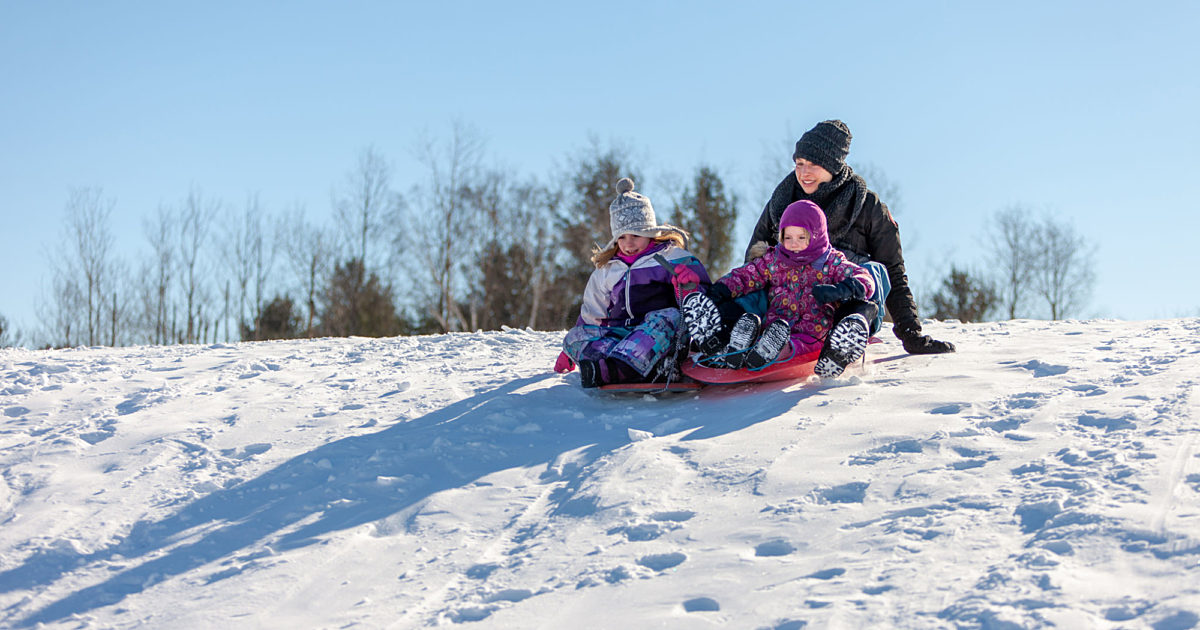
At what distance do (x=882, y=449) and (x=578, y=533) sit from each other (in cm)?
121

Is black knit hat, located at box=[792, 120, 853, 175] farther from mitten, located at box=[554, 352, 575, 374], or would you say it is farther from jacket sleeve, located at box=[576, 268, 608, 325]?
mitten, located at box=[554, 352, 575, 374]

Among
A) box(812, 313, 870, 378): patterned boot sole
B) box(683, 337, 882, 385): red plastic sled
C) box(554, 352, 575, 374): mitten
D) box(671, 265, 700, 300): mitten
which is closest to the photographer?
box(812, 313, 870, 378): patterned boot sole

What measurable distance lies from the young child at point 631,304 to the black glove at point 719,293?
46 millimetres

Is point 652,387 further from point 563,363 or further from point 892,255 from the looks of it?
point 892,255

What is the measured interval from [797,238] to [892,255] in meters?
0.94

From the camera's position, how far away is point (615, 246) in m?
5.12

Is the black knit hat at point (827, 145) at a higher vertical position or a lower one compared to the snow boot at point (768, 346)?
higher

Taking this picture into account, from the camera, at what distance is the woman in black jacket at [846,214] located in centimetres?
513

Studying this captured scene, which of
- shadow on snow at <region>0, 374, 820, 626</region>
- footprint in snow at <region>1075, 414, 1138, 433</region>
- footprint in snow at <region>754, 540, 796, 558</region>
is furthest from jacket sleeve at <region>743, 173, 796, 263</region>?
footprint in snow at <region>754, 540, 796, 558</region>

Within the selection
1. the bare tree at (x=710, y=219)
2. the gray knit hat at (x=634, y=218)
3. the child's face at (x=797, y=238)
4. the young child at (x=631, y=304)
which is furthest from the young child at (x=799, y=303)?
the bare tree at (x=710, y=219)

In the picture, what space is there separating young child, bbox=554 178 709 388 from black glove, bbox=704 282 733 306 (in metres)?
0.05

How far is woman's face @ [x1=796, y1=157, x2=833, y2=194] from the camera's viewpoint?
16.8ft

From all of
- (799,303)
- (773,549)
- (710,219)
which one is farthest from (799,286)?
(710,219)

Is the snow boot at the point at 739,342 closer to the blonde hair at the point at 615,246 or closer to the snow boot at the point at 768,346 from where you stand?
the snow boot at the point at 768,346
